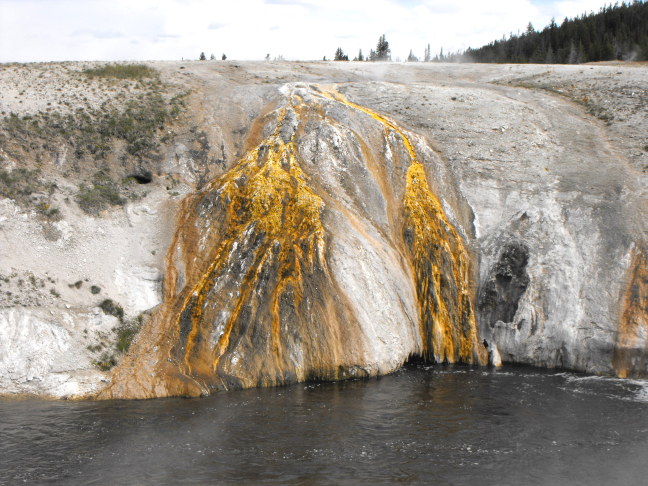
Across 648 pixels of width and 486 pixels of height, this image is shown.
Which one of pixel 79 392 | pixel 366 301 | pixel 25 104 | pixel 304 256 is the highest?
pixel 25 104

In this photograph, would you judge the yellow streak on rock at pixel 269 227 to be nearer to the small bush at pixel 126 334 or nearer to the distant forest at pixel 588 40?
the small bush at pixel 126 334

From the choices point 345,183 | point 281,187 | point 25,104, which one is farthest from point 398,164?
point 25,104

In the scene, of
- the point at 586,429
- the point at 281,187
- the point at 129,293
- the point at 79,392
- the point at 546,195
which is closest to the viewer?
the point at 586,429

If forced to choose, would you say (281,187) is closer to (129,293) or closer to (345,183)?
(345,183)

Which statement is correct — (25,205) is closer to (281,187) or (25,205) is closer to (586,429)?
(281,187)

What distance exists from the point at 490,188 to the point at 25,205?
23.9 m

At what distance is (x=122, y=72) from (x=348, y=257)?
25.9m

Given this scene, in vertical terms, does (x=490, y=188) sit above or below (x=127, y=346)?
above

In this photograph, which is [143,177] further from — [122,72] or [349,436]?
[349,436]

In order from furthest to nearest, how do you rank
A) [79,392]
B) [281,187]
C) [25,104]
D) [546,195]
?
[25,104] < [546,195] < [281,187] < [79,392]

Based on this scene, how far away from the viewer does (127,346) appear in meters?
24.3

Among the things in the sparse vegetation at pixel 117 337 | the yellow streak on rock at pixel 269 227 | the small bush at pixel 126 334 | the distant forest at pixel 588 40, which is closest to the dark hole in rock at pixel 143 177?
the yellow streak on rock at pixel 269 227

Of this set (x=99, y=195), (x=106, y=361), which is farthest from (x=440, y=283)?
(x=99, y=195)

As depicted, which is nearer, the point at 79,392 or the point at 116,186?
the point at 79,392
